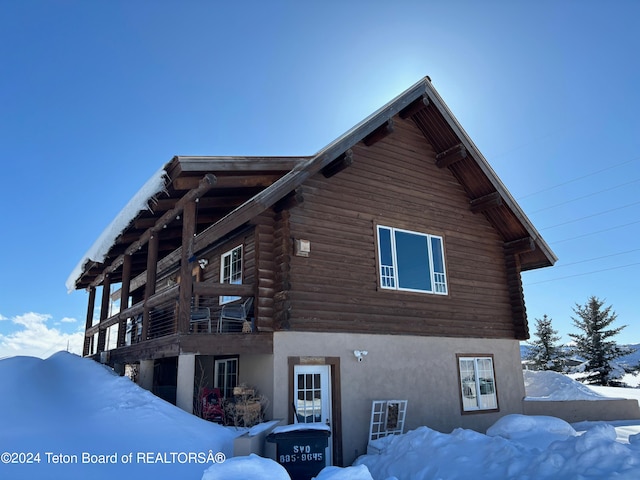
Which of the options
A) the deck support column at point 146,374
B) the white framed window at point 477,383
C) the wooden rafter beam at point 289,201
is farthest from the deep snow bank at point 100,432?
the white framed window at point 477,383

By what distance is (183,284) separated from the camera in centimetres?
953

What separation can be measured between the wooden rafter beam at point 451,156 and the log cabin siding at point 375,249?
8.2 inches

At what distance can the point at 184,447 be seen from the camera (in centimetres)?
705

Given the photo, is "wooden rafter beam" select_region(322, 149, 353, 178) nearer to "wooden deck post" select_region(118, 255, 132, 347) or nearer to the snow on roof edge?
the snow on roof edge

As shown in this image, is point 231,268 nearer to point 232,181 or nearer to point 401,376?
point 232,181

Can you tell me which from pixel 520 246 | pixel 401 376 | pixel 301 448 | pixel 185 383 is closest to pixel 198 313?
pixel 185 383

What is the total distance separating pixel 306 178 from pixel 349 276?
2.44 m

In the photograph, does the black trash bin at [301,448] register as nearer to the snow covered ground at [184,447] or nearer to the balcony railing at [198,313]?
the snow covered ground at [184,447]

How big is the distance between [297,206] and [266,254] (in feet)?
4.11

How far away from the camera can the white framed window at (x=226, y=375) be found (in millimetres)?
11813

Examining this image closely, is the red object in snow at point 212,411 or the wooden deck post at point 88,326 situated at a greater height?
the wooden deck post at point 88,326

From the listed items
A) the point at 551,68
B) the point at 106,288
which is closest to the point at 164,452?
the point at 106,288

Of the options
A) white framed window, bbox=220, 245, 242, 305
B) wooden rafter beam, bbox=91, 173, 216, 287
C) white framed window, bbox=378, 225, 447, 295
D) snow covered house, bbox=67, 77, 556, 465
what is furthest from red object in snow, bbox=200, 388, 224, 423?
white framed window, bbox=378, 225, 447, 295

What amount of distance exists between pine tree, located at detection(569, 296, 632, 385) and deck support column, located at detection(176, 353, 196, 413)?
2570 cm
